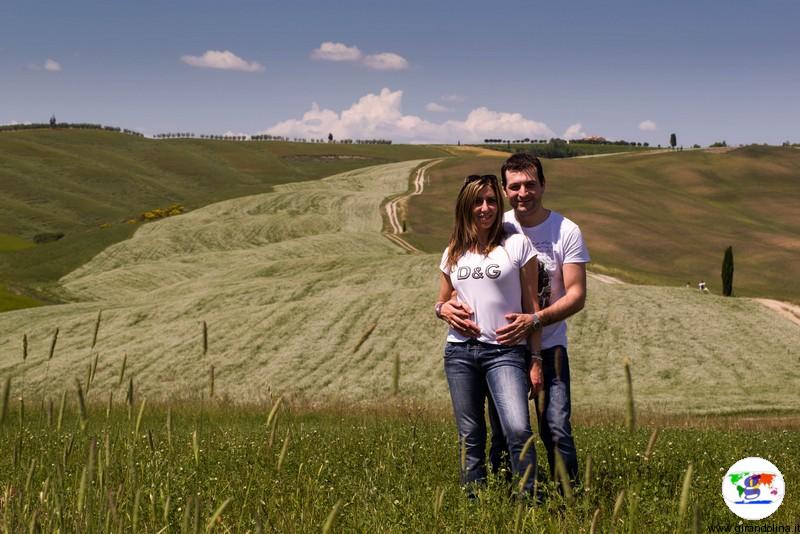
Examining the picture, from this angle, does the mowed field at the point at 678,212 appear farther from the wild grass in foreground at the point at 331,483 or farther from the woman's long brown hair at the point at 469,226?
the woman's long brown hair at the point at 469,226

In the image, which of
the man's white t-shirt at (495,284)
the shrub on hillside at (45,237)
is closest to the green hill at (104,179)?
the shrub on hillside at (45,237)

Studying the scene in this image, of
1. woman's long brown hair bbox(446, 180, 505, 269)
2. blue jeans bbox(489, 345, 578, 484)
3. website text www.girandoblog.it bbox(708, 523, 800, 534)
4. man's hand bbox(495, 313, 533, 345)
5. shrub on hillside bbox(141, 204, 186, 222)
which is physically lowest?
shrub on hillside bbox(141, 204, 186, 222)

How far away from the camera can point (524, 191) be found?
22.6 ft

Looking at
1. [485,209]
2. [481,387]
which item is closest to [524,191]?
[485,209]

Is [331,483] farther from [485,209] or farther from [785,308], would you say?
[785,308]

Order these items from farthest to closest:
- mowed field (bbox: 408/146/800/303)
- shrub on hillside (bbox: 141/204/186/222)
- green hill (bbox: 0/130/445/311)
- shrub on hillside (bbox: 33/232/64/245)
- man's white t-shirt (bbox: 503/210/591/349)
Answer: shrub on hillside (bbox: 33/232/64/245) → shrub on hillside (bbox: 141/204/186/222) → green hill (bbox: 0/130/445/311) → mowed field (bbox: 408/146/800/303) → man's white t-shirt (bbox: 503/210/591/349)

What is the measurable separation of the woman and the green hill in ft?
146

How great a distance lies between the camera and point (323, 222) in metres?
73.6

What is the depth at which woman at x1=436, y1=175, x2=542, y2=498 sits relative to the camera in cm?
646

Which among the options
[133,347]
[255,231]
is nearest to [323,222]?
[255,231]

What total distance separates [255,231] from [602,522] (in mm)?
67114

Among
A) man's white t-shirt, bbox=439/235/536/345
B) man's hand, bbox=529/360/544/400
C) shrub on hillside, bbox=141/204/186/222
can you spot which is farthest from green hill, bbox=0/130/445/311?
man's hand, bbox=529/360/544/400

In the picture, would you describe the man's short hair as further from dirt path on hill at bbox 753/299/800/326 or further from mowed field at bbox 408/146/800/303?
mowed field at bbox 408/146/800/303

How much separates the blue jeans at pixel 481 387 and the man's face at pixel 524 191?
1.31 meters
